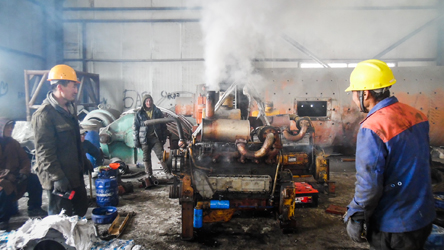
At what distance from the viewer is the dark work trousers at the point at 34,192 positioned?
3.86 m

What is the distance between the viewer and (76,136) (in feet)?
9.62

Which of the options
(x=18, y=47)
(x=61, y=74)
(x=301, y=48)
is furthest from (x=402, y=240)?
(x=18, y=47)

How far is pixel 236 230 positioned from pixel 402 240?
2070 mm

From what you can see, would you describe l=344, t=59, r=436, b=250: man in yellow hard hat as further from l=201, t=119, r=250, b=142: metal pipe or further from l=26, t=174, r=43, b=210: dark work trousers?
l=26, t=174, r=43, b=210: dark work trousers

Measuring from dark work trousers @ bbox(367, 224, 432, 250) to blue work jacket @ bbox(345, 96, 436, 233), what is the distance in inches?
1.8

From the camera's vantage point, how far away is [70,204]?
278 centimetres

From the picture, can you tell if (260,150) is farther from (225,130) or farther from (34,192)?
(34,192)

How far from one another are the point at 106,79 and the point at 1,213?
25.9 feet

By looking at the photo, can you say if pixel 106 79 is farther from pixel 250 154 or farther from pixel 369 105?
pixel 369 105

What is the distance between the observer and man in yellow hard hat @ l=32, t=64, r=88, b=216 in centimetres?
259

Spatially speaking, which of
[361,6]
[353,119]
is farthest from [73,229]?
[361,6]

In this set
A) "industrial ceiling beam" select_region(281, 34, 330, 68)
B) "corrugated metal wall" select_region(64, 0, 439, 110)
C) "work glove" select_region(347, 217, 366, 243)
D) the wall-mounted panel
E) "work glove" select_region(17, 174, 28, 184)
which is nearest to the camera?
"work glove" select_region(347, 217, 366, 243)

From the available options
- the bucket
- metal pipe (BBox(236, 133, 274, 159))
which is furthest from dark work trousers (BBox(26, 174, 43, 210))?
metal pipe (BBox(236, 133, 274, 159))

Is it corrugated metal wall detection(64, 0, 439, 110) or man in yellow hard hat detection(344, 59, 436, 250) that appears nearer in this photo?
man in yellow hard hat detection(344, 59, 436, 250)
